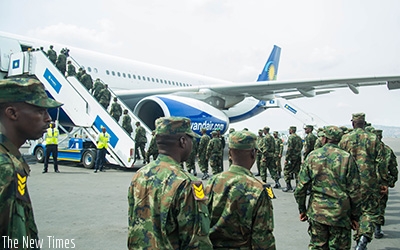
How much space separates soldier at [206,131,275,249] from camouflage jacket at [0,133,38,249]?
1.14 m

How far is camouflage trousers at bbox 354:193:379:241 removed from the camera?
4.04 m

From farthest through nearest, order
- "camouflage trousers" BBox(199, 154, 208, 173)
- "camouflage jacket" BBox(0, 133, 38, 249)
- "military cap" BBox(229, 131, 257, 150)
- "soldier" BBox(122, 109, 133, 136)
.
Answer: "soldier" BBox(122, 109, 133, 136)
"camouflage trousers" BBox(199, 154, 208, 173)
"military cap" BBox(229, 131, 257, 150)
"camouflage jacket" BBox(0, 133, 38, 249)

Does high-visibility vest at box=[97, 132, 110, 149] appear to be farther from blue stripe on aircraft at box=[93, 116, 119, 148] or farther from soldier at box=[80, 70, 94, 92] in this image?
soldier at box=[80, 70, 94, 92]

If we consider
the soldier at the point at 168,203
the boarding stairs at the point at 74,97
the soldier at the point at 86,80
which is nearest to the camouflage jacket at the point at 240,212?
the soldier at the point at 168,203

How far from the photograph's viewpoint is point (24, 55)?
10555 millimetres

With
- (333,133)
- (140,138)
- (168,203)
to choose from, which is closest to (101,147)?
(140,138)

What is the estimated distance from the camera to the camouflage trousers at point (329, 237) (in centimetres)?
303

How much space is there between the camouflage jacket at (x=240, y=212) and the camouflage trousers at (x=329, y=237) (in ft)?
3.86

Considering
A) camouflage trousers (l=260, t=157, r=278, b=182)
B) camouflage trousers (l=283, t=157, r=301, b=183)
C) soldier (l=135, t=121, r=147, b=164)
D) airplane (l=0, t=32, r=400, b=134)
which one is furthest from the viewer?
airplane (l=0, t=32, r=400, b=134)

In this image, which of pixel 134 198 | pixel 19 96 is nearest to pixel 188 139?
pixel 134 198

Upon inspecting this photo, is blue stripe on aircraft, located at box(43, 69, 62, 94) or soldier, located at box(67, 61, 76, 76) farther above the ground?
soldier, located at box(67, 61, 76, 76)

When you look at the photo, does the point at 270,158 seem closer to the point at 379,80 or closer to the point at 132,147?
the point at 132,147

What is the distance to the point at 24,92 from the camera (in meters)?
1.57

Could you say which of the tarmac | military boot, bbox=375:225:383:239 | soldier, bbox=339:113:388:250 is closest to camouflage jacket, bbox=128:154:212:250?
the tarmac
